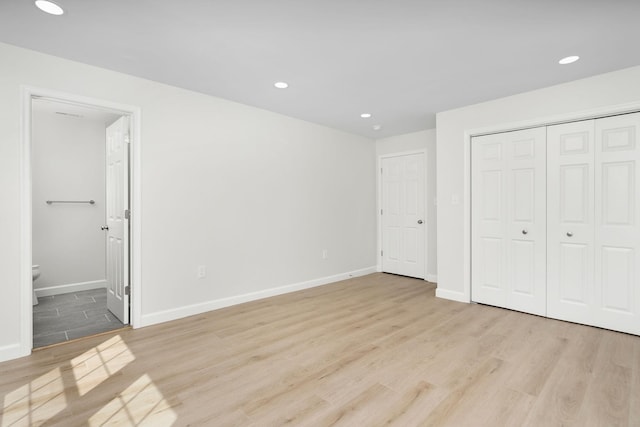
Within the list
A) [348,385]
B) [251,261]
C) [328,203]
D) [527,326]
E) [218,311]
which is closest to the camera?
[348,385]

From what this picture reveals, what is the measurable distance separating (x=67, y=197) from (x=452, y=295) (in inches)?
216

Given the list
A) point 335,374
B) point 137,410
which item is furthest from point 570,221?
point 137,410

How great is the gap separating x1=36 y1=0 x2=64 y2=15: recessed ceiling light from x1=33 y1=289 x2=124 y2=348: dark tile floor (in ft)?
8.38

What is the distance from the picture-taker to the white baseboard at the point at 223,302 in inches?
124

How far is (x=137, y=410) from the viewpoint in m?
1.78

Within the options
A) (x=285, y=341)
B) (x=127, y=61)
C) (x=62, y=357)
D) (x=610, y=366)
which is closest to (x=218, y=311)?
(x=285, y=341)

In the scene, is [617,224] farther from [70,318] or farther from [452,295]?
[70,318]

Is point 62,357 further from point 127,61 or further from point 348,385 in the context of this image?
point 127,61


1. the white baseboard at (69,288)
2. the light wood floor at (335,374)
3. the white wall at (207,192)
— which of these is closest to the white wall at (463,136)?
the light wood floor at (335,374)

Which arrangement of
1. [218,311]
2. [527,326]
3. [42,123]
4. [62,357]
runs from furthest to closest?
[42,123]
[218,311]
[527,326]
[62,357]

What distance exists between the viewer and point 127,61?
270 centimetres

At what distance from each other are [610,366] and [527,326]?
0.81 metres

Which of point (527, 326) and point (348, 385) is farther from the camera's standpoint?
point (527, 326)

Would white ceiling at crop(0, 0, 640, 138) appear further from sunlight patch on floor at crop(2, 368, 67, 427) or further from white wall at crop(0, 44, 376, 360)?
sunlight patch on floor at crop(2, 368, 67, 427)
